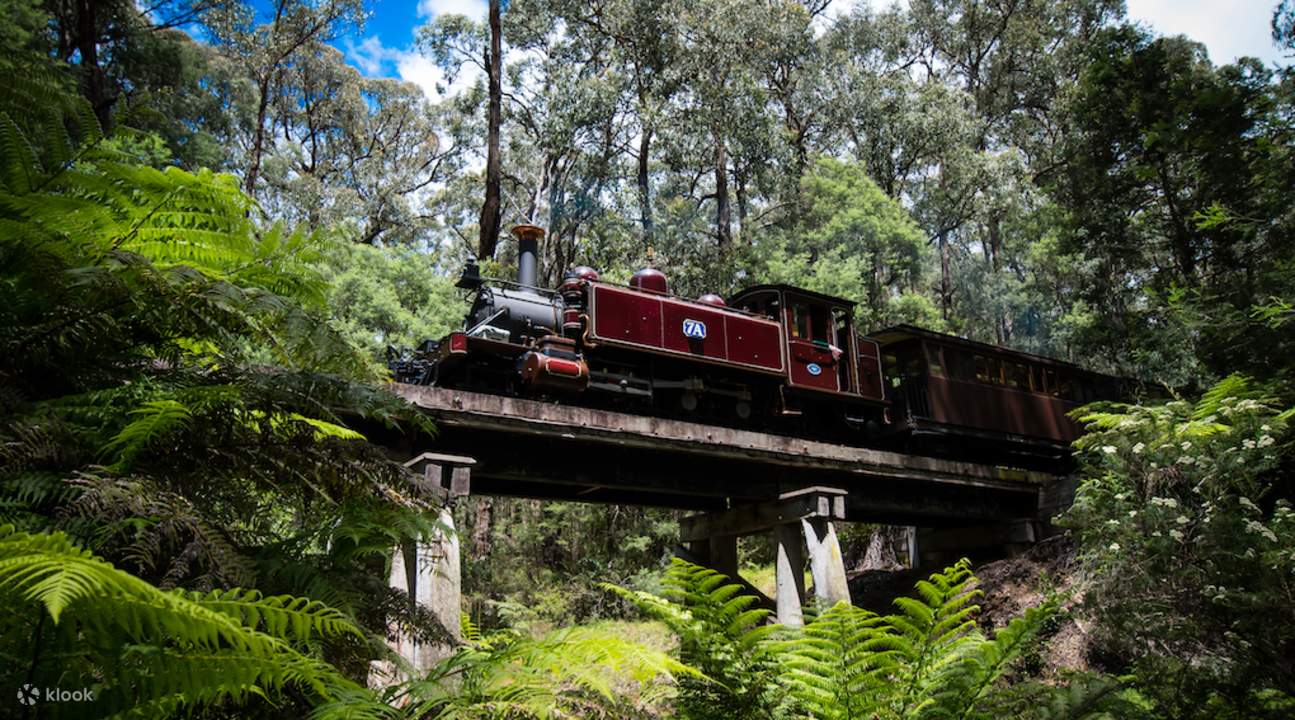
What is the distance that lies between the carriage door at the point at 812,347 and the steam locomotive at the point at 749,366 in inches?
0.9

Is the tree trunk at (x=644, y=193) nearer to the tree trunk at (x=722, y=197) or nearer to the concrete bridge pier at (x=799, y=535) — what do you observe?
the tree trunk at (x=722, y=197)

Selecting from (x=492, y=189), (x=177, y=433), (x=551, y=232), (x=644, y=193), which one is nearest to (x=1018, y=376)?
(x=492, y=189)

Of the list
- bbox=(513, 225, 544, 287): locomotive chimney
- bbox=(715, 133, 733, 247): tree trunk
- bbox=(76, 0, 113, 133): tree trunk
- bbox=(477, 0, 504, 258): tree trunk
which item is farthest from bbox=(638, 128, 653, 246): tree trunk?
bbox=(76, 0, 113, 133): tree trunk

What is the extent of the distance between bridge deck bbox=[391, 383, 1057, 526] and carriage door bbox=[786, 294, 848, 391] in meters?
1.96

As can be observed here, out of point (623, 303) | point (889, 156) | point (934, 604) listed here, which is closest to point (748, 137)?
point (889, 156)

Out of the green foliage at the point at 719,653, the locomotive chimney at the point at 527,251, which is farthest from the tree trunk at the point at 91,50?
the green foliage at the point at 719,653

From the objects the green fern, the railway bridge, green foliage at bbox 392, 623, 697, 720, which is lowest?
the green fern

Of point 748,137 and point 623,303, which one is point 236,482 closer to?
point 623,303

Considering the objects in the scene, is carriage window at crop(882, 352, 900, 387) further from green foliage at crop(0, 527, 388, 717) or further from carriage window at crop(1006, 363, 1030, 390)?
green foliage at crop(0, 527, 388, 717)

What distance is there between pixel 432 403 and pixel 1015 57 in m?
35.3

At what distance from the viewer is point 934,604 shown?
2.89 metres

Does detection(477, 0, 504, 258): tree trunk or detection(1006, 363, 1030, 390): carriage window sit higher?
detection(477, 0, 504, 258): tree trunk

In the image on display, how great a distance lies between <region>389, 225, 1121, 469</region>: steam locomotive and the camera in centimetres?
1143

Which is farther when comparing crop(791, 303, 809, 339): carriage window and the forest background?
crop(791, 303, 809, 339): carriage window
